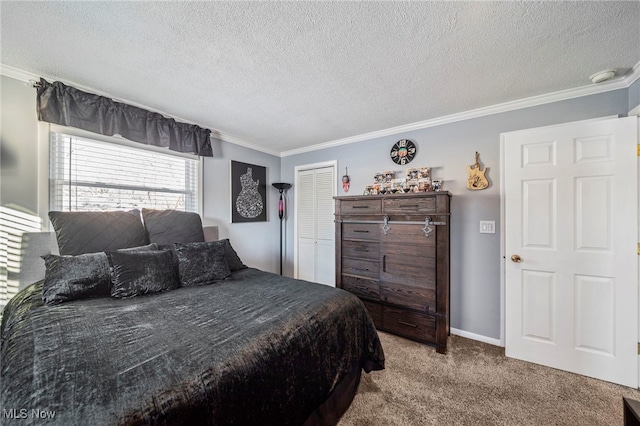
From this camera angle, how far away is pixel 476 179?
8.31 ft

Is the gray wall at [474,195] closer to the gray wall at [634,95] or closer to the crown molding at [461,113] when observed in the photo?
the crown molding at [461,113]

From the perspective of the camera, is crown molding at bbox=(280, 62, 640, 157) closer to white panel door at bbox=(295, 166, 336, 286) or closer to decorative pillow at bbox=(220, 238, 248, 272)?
white panel door at bbox=(295, 166, 336, 286)

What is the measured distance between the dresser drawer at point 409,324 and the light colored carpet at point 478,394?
0.61 feet

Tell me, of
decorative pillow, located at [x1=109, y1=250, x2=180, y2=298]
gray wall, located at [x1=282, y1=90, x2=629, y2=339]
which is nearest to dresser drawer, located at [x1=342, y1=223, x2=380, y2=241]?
gray wall, located at [x1=282, y1=90, x2=629, y2=339]

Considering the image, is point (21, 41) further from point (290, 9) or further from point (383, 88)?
point (383, 88)

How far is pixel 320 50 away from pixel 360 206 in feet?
5.31

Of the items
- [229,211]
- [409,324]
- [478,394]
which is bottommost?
[478,394]

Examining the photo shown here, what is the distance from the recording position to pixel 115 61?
5.75 ft

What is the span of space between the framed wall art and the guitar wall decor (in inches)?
113

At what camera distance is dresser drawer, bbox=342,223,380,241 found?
2.68 metres

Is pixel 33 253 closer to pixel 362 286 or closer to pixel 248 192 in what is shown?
pixel 248 192

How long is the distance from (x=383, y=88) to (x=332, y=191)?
1.78 m

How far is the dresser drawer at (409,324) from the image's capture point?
236cm

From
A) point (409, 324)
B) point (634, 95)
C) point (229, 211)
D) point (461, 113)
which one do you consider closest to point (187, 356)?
point (409, 324)
